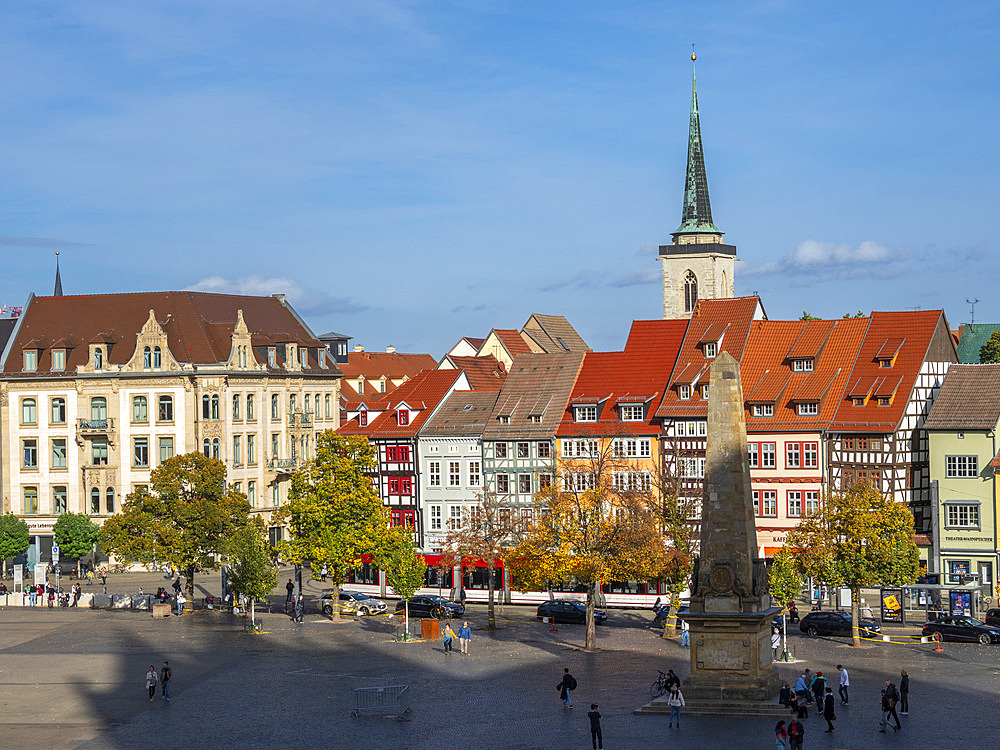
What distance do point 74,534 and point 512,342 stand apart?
139 ft

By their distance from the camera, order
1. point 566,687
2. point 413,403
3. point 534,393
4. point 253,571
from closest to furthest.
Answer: point 566,687 → point 253,571 → point 534,393 → point 413,403

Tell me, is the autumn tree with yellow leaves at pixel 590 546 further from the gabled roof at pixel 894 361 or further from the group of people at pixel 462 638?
the gabled roof at pixel 894 361

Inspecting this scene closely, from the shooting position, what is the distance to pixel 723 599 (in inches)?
1930

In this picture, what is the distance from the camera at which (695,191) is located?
170 meters

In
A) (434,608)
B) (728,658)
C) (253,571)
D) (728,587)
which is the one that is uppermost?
(728,587)

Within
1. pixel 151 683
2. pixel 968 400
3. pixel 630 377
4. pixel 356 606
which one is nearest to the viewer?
pixel 151 683

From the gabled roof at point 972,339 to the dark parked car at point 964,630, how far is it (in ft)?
202

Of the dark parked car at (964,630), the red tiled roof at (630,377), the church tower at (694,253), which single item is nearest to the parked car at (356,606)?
the red tiled roof at (630,377)

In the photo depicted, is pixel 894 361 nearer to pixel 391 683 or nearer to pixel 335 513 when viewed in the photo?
pixel 335 513

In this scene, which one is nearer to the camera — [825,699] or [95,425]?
[825,699]

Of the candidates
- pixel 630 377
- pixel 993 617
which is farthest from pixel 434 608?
pixel 993 617

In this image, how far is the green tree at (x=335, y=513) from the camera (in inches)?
3039

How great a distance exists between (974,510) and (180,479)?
4305cm

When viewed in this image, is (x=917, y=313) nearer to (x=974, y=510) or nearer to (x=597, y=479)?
(x=974, y=510)
